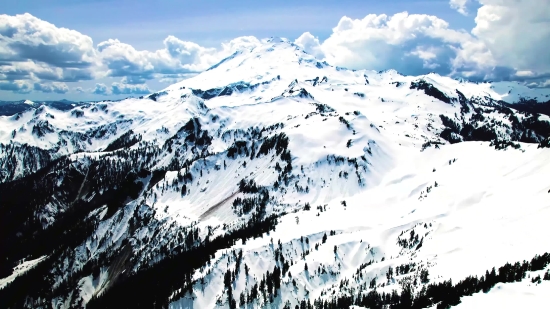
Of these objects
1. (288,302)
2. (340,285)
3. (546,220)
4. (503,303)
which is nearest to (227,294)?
(288,302)

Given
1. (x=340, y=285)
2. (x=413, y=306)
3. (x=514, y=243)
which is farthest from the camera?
(x=340, y=285)

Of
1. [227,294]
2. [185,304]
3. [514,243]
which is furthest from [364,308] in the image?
[185,304]

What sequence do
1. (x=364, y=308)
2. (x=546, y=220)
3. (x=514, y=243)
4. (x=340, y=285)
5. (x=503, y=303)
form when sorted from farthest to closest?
(x=340, y=285) < (x=546, y=220) < (x=514, y=243) < (x=364, y=308) < (x=503, y=303)

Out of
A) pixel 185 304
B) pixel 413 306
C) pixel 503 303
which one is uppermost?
pixel 503 303

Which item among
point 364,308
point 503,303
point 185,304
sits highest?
point 503,303

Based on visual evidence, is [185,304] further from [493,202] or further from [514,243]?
[493,202]

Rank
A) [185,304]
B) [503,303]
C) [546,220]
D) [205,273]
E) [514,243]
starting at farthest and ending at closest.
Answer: [205,273] → [185,304] → [546,220] → [514,243] → [503,303]

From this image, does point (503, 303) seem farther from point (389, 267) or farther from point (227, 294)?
point (227, 294)

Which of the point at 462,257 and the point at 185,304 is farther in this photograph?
the point at 185,304

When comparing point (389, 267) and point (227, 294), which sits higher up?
point (389, 267)
